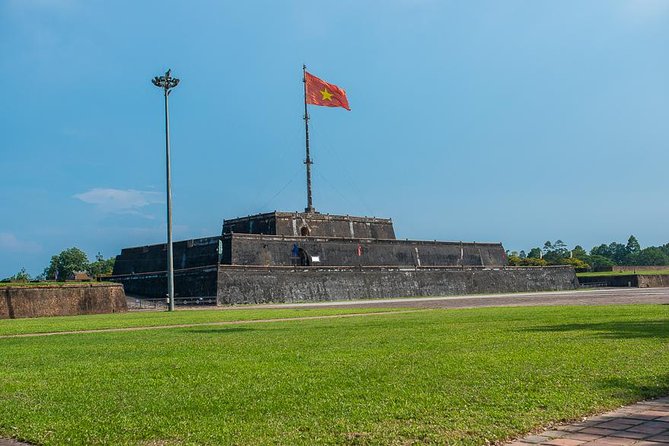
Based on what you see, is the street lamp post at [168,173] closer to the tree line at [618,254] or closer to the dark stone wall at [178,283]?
the dark stone wall at [178,283]

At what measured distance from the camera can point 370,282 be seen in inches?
1911

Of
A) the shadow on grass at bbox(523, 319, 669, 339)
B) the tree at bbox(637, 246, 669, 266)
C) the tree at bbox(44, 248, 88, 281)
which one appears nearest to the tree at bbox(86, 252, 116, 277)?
the tree at bbox(44, 248, 88, 281)

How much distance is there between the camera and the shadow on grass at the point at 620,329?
10594 mm

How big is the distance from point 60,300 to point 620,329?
84.7 ft

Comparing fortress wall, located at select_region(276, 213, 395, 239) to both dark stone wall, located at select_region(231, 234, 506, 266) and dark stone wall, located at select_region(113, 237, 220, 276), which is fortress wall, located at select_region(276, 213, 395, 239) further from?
dark stone wall, located at select_region(113, 237, 220, 276)

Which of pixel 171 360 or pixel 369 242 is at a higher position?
pixel 369 242

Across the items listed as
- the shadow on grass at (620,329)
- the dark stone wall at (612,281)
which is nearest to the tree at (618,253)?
the dark stone wall at (612,281)

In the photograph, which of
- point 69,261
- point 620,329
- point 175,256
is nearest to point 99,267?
point 69,261

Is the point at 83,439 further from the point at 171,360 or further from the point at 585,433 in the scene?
the point at 171,360

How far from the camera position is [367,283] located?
1900 inches

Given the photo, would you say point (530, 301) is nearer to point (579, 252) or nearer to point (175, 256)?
point (175, 256)

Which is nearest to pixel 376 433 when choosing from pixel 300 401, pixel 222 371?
pixel 300 401

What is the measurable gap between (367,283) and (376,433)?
43.8 m

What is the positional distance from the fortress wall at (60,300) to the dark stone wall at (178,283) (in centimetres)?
838
